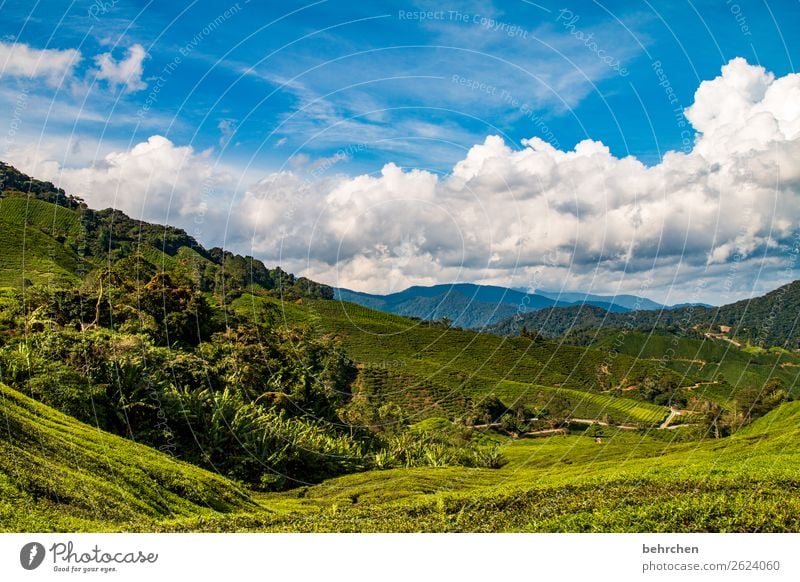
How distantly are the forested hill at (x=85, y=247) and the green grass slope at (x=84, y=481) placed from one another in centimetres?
4527

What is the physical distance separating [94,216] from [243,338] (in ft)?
332

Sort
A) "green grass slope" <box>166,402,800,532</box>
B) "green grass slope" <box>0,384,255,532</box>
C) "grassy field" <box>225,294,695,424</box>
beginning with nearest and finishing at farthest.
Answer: "green grass slope" <box>0,384,255,532</box>
"green grass slope" <box>166,402,800,532</box>
"grassy field" <box>225,294,695,424</box>

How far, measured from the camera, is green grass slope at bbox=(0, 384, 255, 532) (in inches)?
452

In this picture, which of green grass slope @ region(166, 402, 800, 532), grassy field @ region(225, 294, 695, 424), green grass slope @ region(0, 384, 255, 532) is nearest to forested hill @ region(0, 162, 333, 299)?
grassy field @ region(225, 294, 695, 424)

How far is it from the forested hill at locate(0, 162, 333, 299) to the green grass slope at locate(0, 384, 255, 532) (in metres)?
45.3

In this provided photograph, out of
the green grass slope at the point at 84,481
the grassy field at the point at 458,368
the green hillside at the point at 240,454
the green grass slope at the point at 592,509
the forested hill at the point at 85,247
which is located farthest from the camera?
the forested hill at the point at 85,247

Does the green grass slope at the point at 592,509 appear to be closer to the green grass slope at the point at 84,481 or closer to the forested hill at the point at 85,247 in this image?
the green grass slope at the point at 84,481

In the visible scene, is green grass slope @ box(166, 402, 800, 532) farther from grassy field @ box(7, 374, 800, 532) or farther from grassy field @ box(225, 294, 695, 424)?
grassy field @ box(225, 294, 695, 424)

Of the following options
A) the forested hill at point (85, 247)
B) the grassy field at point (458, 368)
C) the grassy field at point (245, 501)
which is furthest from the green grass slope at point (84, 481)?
the forested hill at point (85, 247)

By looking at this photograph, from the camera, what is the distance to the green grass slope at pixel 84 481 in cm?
1148

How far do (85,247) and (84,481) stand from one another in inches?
3461

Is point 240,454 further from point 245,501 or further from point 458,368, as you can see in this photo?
point 458,368
